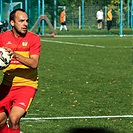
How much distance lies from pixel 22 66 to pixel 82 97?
6288mm

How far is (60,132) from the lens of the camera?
1033 cm

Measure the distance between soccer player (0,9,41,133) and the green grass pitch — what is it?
5.79 ft

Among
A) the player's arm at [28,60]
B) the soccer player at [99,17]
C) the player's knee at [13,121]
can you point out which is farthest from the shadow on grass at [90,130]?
the soccer player at [99,17]

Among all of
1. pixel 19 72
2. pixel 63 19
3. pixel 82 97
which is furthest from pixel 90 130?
pixel 63 19

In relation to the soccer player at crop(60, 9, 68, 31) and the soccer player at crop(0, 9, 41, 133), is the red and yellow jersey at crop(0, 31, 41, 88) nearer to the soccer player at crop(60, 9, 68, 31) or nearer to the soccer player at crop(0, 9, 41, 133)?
the soccer player at crop(0, 9, 41, 133)

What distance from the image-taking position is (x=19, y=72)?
344 inches

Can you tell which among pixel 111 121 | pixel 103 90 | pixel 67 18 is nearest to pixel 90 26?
pixel 67 18

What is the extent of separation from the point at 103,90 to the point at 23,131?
6170 millimetres

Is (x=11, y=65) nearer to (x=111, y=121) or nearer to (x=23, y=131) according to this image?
(x=23, y=131)

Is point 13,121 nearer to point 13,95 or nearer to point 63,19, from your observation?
point 13,95

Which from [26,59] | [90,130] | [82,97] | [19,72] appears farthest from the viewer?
[82,97]

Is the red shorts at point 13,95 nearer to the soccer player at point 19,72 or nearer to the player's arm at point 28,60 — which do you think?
the soccer player at point 19,72

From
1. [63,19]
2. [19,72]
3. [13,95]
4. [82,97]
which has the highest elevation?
[19,72]

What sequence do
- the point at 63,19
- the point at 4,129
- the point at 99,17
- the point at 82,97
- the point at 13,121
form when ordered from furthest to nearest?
the point at 99,17
the point at 63,19
the point at 82,97
the point at 4,129
the point at 13,121
